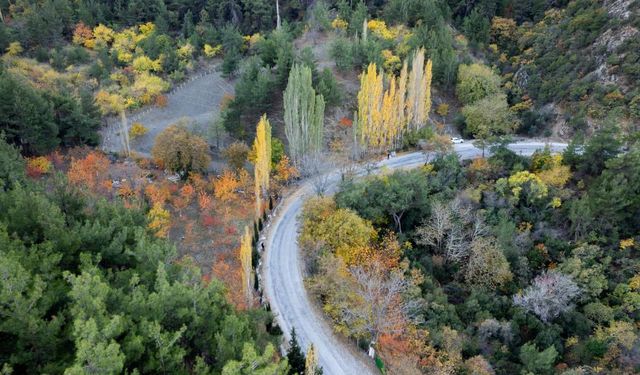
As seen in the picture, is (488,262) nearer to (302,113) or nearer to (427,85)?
(302,113)

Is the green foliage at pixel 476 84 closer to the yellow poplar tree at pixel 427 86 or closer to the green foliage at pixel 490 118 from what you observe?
the green foliage at pixel 490 118

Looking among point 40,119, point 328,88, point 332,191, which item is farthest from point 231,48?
point 332,191

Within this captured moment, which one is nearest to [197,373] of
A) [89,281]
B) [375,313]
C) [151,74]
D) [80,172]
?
[89,281]

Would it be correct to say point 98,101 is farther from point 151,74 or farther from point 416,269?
point 416,269

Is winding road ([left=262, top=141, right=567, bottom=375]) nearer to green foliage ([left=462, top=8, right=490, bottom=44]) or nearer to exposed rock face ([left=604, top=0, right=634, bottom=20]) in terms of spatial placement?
green foliage ([left=462, top=8, right=490, bottom=44])

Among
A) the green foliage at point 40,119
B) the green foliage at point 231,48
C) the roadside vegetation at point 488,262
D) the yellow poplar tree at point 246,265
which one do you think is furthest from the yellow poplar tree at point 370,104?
the green foliage at point 231,48

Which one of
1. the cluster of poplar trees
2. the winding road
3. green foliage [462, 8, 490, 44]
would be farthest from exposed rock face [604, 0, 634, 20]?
the winding road
